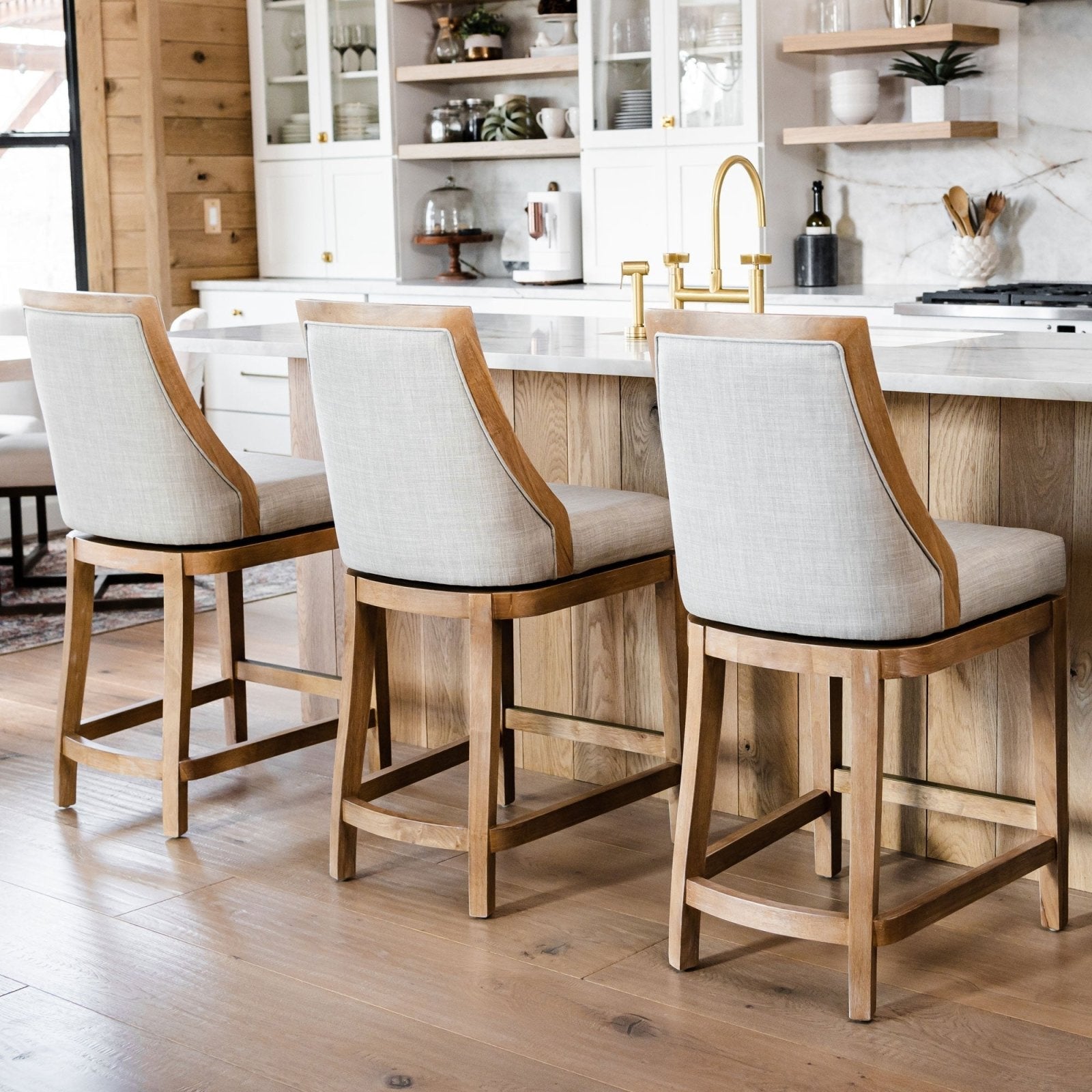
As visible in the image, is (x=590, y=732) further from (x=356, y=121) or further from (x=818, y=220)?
(x=356, y=121)

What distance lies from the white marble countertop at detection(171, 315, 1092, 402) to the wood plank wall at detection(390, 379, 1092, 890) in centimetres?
8

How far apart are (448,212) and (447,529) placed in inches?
141

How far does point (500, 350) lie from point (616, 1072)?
1315mm

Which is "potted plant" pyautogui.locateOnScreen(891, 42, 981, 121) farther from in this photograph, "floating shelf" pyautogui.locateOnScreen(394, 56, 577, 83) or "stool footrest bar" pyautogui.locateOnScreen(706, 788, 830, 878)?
"stool footrest bar" pyautogui.locateOnScreen(706, 788, 830, 878)

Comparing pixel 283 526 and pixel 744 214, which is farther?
pixel 744 214

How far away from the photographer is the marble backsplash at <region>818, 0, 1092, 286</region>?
4605 mm

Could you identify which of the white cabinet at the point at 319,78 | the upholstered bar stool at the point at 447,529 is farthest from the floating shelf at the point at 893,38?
the upholstered bar stool at the point at 447,529

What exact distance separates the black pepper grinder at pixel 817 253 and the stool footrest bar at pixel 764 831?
2.71 metres

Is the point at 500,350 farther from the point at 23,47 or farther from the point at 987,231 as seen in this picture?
the point at 23,47

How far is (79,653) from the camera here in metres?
2.98

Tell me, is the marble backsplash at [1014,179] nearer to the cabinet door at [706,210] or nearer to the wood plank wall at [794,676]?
the cabinet door at [706,210]

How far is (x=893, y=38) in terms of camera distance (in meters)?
4.55

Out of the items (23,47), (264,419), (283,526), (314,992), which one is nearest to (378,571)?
(283,526)

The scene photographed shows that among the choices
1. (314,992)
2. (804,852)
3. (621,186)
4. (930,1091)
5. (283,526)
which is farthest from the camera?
(621,186)
